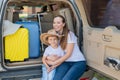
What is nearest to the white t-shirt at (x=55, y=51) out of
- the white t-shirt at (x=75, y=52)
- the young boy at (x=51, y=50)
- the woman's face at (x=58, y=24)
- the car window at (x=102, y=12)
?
the young boy at (x=51, y=50)

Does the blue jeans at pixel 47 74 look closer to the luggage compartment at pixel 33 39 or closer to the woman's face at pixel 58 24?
the luggage compartment at pixel 33 39

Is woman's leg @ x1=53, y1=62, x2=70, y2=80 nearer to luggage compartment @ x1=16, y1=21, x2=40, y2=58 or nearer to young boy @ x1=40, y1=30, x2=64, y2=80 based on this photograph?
young boy @ x1=40, y1=30, x2=64, y2=80

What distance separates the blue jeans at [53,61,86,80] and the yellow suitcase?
0.44 m

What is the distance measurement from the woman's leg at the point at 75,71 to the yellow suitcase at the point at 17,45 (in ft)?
1.79

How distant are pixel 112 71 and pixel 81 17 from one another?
3.02ft

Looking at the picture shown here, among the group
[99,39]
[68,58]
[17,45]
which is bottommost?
[68,58]

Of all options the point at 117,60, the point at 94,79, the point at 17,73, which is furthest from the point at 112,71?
the point at 17,73

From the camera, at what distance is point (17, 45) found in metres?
2.88

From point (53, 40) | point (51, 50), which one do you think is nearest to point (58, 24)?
point (53, 40)

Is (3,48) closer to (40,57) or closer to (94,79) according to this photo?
(40,57)

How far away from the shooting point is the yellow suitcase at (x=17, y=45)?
2.84 meters

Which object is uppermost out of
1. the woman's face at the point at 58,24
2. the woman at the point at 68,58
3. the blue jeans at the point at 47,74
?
the woman's face at the point at 58,24

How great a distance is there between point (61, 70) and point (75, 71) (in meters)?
0.17

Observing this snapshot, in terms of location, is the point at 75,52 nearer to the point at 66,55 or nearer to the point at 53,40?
the point at 66,55
